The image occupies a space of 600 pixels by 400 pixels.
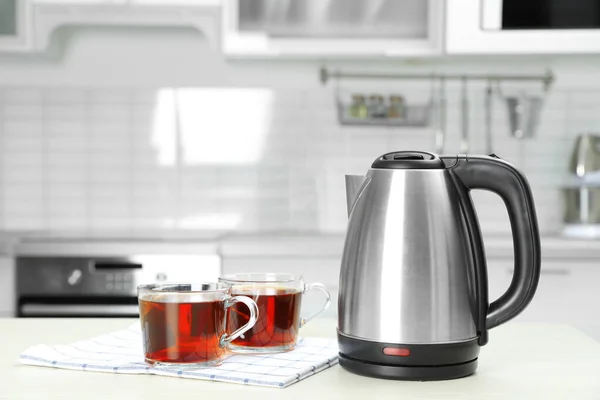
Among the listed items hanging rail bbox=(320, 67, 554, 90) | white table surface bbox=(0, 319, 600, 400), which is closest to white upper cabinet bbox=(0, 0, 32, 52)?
hanging rail bbox=(320, 67, 554, 90)

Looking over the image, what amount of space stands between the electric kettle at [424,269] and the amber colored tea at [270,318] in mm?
70

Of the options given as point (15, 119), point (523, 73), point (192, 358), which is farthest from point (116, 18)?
point (192, 358)

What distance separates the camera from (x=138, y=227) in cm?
318

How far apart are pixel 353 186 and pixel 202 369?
0.87 ft

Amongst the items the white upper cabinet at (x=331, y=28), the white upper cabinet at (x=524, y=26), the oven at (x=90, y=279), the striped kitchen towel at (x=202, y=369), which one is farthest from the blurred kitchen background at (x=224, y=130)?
the striped kitchen towel at (x=202, y=369)

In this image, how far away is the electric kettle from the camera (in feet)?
2.87

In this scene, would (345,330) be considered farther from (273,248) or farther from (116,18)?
(116,18)

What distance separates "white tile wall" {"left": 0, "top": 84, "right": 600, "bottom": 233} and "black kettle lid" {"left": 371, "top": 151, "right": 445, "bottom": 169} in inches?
88.2

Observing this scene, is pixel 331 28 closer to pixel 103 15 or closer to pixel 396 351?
pixel 103 15

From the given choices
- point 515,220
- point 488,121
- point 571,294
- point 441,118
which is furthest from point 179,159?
point 515,220

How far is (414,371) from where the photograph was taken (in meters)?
0.87

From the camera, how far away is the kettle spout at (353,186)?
3.13ft

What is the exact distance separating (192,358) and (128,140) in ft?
7.83

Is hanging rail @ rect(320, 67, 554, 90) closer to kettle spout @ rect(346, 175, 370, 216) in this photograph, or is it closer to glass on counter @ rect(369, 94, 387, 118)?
glass on counter @ rect(369, 94, 387, 118)
